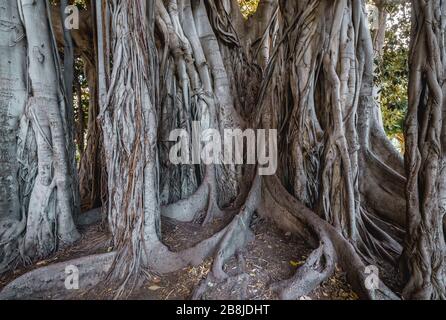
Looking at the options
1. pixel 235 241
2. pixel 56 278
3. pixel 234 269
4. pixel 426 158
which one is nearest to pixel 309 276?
pixel 234 269

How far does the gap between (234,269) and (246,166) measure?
1231 millimetres

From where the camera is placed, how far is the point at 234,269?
1989 millimetres

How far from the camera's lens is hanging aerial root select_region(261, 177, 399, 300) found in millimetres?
1717

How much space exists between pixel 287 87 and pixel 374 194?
140 centimetres

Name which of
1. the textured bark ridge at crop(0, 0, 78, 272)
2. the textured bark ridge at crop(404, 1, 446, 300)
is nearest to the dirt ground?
the textured bark ridge at crop(0, 0, 78, 272)

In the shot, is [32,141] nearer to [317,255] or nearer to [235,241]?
[235,241]

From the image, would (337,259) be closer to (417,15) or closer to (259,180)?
(259,180)

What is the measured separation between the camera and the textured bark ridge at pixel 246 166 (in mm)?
1721

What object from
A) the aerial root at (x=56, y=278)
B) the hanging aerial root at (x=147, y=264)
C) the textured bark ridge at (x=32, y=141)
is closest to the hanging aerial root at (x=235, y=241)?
the hanging aerial root at (x=147, y=264)

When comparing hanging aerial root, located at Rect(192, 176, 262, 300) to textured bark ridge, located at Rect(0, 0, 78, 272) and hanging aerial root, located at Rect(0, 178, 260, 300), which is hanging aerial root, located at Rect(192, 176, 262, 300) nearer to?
hanging aerial root, located at Rect(0, 178, 260, 300)

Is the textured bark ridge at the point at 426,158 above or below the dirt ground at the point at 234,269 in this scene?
above

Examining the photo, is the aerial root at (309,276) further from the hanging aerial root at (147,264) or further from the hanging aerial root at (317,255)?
the hanging aerial root at (147,264)

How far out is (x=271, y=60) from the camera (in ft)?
9.29

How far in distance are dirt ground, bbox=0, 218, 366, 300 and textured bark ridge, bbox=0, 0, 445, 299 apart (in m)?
0.07
